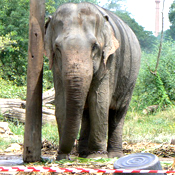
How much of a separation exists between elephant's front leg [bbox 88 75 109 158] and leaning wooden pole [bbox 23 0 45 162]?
722 millimetres

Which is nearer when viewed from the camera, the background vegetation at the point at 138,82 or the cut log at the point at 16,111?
the background vegetation at the point at 138,82

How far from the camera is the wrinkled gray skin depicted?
454cm

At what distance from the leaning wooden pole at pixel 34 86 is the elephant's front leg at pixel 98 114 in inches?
28.4

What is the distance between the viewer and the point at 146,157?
386cm

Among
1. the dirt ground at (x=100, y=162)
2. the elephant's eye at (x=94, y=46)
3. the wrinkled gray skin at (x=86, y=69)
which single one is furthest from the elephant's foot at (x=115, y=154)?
the elephant's eye at (x=94, y=46)

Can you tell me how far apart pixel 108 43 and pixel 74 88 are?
1.14m

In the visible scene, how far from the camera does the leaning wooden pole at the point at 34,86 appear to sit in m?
5.09

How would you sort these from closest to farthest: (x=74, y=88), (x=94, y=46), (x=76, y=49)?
1. (x=74, y=88)
2. (x=76, y=49)
3. (x=94, y=46)

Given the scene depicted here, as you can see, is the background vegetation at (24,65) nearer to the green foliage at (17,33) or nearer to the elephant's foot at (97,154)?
the green foliage at (17,33)

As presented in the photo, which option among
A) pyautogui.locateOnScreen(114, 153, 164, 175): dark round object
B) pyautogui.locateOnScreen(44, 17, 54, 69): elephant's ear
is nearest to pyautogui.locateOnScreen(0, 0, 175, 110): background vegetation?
pyautogui.locateOnScreen(44, 17, 54, 69): elephant's ear

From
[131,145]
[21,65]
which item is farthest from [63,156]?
[21,65]

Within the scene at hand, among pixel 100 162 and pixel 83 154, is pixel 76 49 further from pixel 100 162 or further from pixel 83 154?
pixel 83 154

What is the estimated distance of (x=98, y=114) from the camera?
538cm

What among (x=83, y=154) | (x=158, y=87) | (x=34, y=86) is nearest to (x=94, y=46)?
(x=34, y=86)
